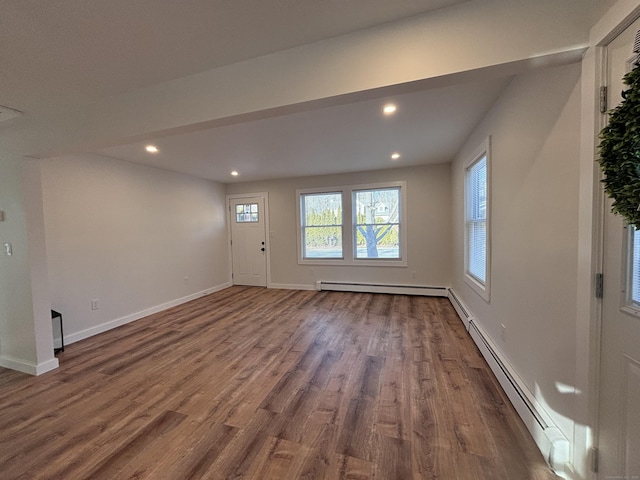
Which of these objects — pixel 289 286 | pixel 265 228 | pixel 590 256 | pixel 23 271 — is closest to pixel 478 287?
pixel 590 256

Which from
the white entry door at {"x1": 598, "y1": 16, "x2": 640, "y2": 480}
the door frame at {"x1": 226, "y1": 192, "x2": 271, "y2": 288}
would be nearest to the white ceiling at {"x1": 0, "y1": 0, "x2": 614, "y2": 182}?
the white entry door at {"x1": 598, "y1": 16, "x2": 640, "y2": 480}

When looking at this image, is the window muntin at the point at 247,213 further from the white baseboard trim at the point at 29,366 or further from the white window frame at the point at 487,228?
the white window frame at the point at 487,228

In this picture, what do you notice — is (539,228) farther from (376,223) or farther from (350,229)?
(350,229)

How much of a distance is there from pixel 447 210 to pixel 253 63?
4.11 m

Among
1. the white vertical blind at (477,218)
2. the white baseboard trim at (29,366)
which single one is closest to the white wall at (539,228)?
the white vertical blind at (477,218)

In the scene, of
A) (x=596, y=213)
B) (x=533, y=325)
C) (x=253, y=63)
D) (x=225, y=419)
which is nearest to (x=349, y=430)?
(x=225, y=419)

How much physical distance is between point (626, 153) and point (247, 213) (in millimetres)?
5777

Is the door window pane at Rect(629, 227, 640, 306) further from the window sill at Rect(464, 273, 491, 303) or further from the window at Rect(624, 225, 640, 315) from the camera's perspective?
the window sill at Rect(464, 273, 491, 303)

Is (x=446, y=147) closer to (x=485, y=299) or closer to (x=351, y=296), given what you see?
(x=485, y=299)

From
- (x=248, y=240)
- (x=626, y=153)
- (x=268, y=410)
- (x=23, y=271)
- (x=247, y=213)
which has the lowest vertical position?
(x=268, y=410)

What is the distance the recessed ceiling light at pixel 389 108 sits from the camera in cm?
227

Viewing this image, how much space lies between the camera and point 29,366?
8.12ft

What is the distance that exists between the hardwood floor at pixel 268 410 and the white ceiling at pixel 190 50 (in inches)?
82.2

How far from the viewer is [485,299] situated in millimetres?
2611
